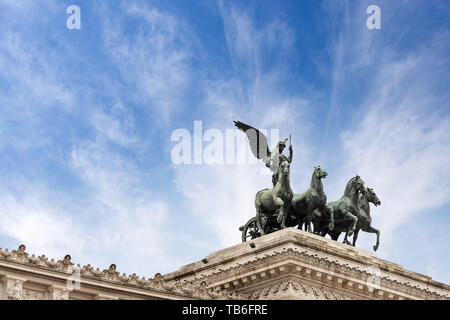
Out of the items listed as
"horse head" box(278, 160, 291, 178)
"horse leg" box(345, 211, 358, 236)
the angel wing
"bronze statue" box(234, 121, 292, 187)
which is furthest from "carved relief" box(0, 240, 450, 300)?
the angel wing

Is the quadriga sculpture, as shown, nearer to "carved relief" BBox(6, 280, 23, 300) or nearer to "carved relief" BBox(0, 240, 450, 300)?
"carved relief" BBox(0, 240, 450, 300)

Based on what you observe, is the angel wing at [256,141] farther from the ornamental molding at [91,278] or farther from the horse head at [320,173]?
the ornamental molding at [91,278]

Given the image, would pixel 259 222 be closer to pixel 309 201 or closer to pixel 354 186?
pixel 309 201

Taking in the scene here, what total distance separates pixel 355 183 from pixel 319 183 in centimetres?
276

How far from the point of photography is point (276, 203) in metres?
31.0

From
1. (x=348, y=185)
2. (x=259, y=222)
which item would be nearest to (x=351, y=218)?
(x=348, y=185)

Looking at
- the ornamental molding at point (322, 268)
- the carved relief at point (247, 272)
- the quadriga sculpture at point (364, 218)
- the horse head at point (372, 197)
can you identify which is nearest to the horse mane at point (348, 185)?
the quadriga sculpture at point (364, 218)

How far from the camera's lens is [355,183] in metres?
33.8

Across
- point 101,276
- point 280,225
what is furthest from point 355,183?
point 101,276

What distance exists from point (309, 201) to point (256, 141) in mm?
3684

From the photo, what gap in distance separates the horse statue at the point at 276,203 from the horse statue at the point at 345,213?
80.3 inches

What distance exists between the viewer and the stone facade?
2277 cm

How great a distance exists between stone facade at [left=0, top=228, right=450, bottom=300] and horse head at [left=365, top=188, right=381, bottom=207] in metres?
4.65
